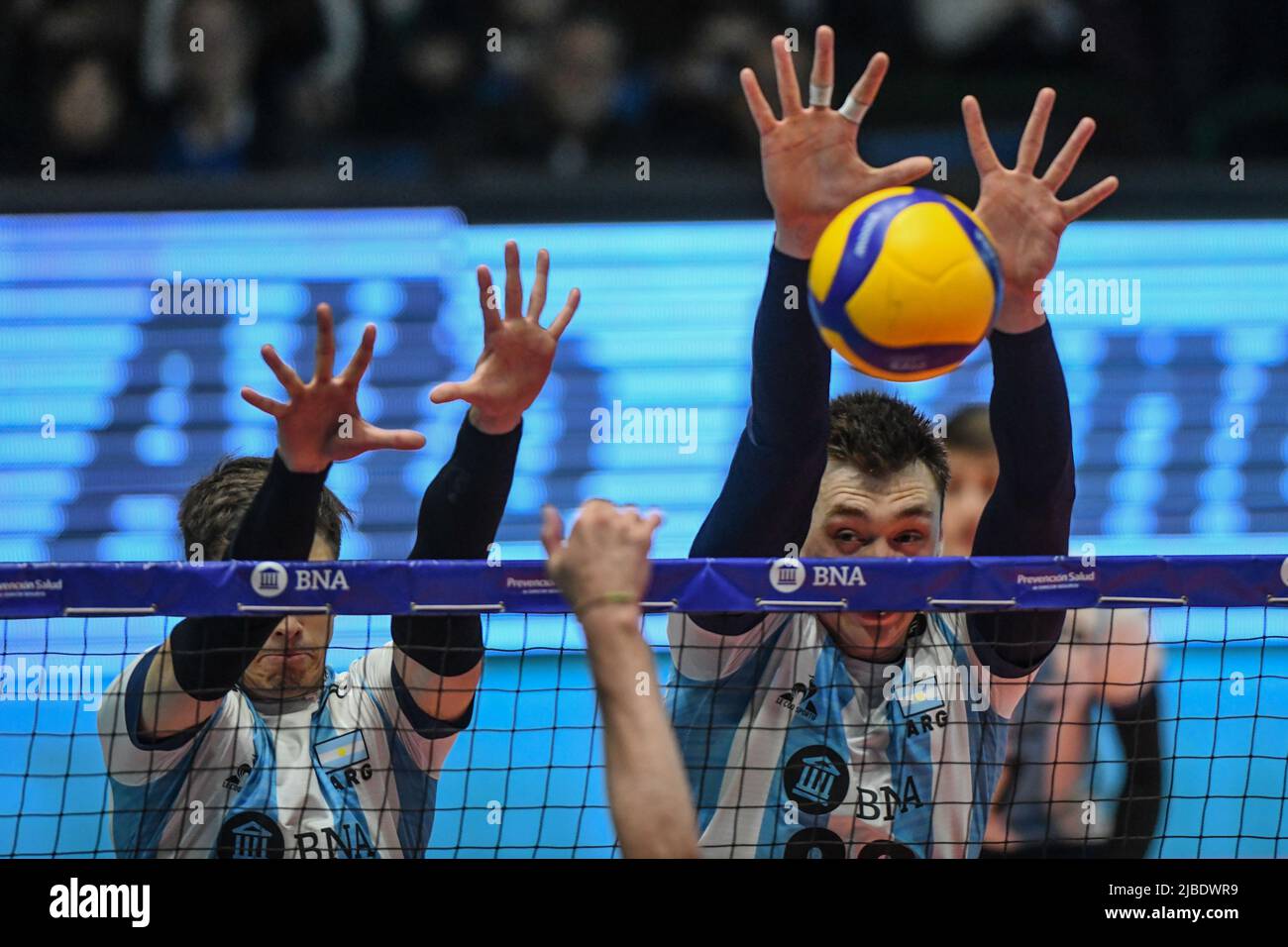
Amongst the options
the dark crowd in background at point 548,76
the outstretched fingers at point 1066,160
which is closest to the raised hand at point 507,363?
the outstretched fingers at point 1066,160

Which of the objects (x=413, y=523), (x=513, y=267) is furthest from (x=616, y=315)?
(x=513, y=267)

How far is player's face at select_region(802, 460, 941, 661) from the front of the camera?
144 inches

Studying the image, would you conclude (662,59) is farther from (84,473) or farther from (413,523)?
(84,473)

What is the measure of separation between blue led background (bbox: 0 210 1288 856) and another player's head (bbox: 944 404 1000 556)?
7.97 ft

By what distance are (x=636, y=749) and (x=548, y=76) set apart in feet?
24.3

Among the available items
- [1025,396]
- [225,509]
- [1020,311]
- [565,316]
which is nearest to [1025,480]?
[1025,396]

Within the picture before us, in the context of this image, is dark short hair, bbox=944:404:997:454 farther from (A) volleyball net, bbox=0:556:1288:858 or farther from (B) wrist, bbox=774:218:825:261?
(B) wrist, bbox=774:218:825:261

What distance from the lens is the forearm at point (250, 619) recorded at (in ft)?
10.9

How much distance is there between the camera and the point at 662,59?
9.45 metres

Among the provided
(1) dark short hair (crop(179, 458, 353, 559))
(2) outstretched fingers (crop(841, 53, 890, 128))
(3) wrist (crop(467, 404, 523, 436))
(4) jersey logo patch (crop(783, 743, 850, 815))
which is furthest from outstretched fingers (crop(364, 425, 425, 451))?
(2) outstretched fingers (crop(841, 53, 890, 128))

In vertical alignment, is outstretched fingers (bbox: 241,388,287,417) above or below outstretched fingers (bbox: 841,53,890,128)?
below

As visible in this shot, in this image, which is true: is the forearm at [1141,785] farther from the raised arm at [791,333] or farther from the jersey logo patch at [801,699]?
the raised arm at [791,333]

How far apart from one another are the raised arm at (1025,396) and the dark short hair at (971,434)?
1885 mm

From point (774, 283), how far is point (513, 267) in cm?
59
